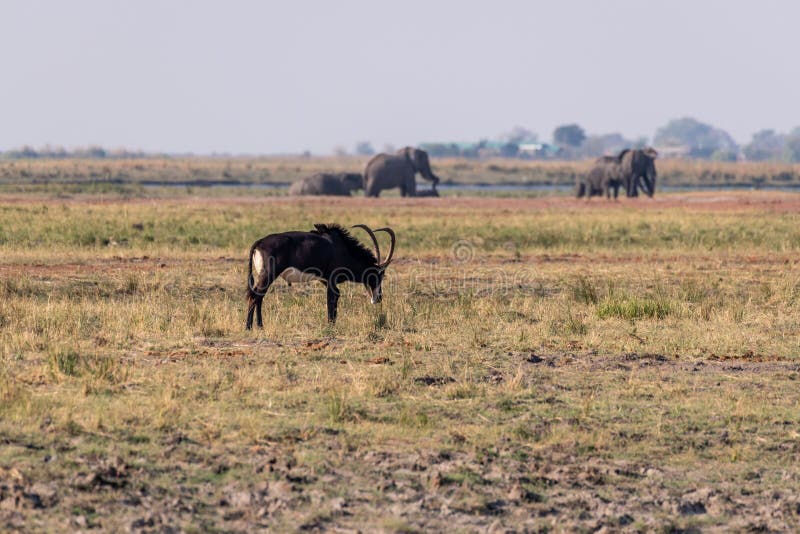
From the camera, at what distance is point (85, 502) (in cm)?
777

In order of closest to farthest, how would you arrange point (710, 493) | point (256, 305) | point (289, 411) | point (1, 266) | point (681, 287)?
point (710, 493), point (289, 411), point (256, 305), point (681, 287), point (1, 266)

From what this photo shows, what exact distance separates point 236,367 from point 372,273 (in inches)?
153

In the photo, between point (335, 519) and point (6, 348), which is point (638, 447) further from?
point (6, 348)

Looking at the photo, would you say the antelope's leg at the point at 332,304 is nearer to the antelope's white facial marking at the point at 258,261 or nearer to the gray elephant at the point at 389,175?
the antelope's white facial marking at the point at 258,261

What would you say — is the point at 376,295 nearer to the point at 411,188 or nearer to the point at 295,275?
the point at 295,275

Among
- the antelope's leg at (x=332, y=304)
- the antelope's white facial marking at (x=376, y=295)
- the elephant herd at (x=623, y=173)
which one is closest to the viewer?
the antelope's leg at (x=332, y=304)

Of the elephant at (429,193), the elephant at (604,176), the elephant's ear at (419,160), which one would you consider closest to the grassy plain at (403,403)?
the elephant at (429,193)

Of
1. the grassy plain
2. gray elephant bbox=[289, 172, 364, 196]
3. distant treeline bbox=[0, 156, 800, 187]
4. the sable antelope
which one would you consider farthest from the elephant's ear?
the sable antelope

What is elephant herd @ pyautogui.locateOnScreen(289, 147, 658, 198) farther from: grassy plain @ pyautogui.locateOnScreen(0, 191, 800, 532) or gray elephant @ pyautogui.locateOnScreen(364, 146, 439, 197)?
grassy plain @ pyautogui.locateOnScreen(0, 191, 800, 532)

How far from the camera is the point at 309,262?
1400 centimetres

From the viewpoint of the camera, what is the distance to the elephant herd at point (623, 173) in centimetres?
5166

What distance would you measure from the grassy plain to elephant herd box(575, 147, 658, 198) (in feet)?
103

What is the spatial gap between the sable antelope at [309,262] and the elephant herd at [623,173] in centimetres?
3734

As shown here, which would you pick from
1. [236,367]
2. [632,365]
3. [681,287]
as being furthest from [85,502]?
[681,287]
